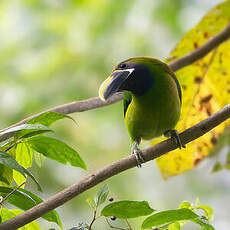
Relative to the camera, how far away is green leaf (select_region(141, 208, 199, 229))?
4.26 ft

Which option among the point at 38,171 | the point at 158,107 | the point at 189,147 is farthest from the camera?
the point at 38,171

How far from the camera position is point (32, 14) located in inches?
183

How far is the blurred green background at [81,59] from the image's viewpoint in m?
4.36

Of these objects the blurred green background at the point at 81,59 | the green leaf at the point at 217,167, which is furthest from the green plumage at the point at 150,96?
the blurred green background at the point at 81,59

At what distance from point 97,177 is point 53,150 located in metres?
0.17

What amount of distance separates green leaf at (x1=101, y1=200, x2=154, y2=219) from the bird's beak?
0.52 metres

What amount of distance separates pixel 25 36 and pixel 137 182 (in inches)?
84.5

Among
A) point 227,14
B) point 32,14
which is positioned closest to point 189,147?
point 227,14

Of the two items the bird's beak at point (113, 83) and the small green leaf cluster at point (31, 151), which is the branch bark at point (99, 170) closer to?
the small green leaf cluster at point (31, 151)

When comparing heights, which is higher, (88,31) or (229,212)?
(88,31)

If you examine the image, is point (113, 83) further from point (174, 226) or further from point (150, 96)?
point (174, 226)

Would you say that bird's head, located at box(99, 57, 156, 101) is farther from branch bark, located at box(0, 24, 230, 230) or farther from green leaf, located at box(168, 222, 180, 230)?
green leaf, located at box(168, 222, 180, 230)

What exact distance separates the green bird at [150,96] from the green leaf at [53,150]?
0.80 meters

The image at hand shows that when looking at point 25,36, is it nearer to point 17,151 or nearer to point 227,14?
point 227,14
